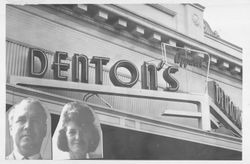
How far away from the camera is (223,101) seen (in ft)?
24.2

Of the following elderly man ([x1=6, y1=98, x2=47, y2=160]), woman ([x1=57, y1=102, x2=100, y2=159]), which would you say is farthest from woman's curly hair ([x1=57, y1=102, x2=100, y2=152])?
elderly man ([x1=6, y1=98, x2=47, y2=160])

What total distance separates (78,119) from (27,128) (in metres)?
0.81

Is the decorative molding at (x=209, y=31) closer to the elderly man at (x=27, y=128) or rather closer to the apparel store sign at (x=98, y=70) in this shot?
the apparel store sign at (x=98, y=70)

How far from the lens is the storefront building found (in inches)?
265

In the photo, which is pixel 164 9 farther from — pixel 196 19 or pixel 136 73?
pixel 136 73

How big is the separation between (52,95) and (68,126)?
0.56 meters

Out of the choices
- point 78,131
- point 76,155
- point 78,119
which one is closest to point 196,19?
point 78,119

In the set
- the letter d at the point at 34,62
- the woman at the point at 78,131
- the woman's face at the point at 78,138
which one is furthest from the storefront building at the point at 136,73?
the woman's face at the point at 78,138

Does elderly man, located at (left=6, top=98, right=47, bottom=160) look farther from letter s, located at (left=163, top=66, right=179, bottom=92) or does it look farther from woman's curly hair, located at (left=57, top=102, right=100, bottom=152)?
letter s, located at (left=163, top=66, right=179, bottom=92)

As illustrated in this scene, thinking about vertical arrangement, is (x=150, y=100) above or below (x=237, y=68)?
below

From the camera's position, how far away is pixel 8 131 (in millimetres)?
6723

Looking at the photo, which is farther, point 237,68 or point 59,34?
point 237,68

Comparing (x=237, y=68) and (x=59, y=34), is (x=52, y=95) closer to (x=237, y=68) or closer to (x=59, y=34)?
(x=59, y=34)
